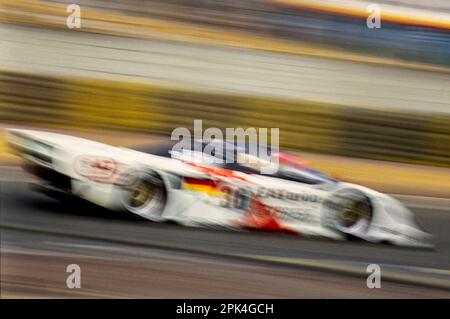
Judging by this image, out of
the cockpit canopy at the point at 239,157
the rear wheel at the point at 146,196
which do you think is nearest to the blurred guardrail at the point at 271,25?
the cockpit canopy at the point at 239,157

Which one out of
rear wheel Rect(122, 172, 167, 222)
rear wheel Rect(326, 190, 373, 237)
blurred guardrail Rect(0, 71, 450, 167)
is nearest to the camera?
blurred guardrail Rect(0, 71, 450, 167)

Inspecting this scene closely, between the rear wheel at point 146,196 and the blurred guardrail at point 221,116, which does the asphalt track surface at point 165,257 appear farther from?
the blurred guardrail at point 221,116

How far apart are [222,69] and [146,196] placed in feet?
2.75

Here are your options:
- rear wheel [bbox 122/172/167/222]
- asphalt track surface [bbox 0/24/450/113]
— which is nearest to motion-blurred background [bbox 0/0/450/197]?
asphalt track surface [bbox 0/24/450/113]

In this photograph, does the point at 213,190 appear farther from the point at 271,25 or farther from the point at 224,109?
the point at 271,25

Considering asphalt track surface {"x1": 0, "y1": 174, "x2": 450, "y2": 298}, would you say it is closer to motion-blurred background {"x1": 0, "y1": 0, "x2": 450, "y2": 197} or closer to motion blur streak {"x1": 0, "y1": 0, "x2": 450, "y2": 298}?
motion blur streak {"x1": 0, "y1": 0, "x2": 450, "y2": 298}

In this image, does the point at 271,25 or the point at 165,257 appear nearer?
the point at 165,257

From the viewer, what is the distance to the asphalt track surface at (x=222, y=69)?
163 inches

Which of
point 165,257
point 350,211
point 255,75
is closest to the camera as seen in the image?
point 165,257

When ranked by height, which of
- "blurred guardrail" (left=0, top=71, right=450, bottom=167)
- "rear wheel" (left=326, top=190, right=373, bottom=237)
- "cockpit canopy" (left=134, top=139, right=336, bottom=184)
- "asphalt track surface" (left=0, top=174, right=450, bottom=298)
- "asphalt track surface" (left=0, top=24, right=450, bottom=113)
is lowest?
"asphalt track surface" (left=0, top=174, right=450, bottom=298)

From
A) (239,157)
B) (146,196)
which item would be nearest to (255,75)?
(239,157)

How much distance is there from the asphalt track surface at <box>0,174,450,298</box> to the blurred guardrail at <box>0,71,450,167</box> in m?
0.40

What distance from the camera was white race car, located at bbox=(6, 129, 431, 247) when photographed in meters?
4.18

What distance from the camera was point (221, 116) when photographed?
14.1 feet
